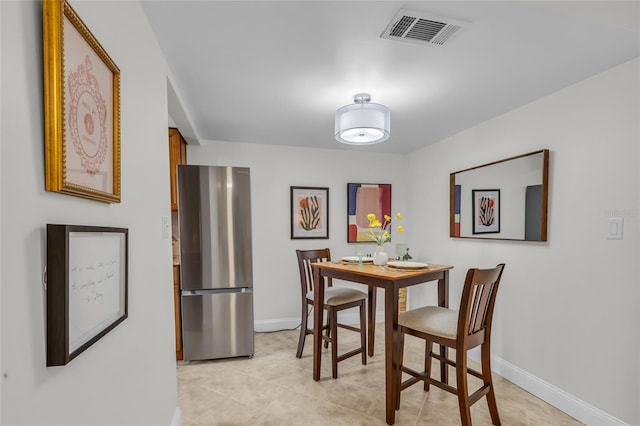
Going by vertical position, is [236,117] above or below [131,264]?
above

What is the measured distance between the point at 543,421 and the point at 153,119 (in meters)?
2.92

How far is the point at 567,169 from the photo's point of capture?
7.25 ft

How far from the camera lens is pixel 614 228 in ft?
6.31

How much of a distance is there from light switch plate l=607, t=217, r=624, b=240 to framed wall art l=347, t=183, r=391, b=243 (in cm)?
237

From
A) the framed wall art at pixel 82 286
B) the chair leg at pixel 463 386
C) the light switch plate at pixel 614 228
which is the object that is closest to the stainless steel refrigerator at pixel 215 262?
the framed wall art at pixel 82 286

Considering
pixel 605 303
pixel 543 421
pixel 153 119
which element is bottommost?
pixel 543 421

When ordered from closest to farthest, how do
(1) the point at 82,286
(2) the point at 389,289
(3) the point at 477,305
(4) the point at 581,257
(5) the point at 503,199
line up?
(1) the point at 82,286 < (3) the point at 477,305 < (2) the point at 389,289 < (4) the point at 581,257 < (5) the point at 503,199

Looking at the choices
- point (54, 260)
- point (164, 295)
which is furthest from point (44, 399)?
point (164, 295)

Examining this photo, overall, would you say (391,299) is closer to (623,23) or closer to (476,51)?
(476,51)

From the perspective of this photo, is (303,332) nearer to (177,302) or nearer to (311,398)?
(311,398)

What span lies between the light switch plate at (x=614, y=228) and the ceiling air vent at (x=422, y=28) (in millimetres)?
1493

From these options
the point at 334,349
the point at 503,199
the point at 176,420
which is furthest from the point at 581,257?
the point at 176,420

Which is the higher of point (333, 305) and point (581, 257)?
point (581, 257)

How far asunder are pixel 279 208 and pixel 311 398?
209cm
